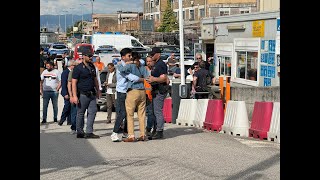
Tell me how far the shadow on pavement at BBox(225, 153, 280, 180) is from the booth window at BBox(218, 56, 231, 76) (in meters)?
16.8

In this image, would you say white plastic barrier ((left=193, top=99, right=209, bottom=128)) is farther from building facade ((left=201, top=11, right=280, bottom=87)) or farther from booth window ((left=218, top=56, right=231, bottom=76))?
booth window ((left=218, top=56, right=231, bottom=76))

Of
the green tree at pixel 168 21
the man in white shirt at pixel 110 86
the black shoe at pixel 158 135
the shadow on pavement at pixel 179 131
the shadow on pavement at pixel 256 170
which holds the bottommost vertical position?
the shadow on pavement at pixel 179 131

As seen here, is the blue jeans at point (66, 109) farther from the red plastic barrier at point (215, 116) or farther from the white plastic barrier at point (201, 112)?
the red plastic barrier at point (215, 116)

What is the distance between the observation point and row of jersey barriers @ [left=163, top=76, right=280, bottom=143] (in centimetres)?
1267

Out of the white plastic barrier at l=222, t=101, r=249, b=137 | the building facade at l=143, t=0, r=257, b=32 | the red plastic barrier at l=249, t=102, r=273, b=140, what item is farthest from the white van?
the red plastic barrier at l=249, t=102, r=273, b=140

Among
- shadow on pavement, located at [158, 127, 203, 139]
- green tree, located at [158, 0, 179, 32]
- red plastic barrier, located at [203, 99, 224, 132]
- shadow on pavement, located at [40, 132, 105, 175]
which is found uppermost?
green tree, located at [158, 0, 179, 32]

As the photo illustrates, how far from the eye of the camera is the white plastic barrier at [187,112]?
16281 mm

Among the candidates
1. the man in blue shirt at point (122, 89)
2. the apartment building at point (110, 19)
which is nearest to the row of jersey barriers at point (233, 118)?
the man in blue shirt at point (122, 89)

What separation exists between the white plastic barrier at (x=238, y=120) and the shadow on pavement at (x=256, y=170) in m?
3.14

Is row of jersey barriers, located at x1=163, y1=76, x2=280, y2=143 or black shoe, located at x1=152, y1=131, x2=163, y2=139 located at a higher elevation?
row of jersey barriers, located at x1=163, y1=76, x2=280, y2=143
